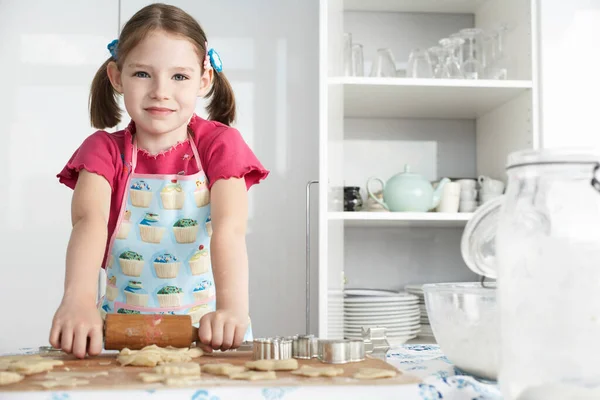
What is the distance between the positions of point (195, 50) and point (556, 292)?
0.77 metres

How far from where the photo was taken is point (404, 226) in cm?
238

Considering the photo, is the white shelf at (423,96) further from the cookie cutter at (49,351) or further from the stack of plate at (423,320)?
the cookie cutter at (49,351)

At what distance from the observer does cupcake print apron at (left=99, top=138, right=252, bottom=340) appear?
45.1 inches

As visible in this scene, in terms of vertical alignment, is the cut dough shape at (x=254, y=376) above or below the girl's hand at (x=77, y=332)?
below

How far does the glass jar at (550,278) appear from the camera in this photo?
1.47 feet

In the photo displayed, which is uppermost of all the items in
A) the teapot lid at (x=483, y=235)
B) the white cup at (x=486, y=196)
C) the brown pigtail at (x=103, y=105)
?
the brown pigtail at (x=103, y=105)

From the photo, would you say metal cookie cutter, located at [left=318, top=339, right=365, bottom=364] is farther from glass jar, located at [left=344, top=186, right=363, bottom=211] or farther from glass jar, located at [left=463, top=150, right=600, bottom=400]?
glass jar, located at [left=344, top=186, right=363, bottom=211]

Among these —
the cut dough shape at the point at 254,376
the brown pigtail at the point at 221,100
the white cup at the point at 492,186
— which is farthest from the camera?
the white cup at the point at 492,186

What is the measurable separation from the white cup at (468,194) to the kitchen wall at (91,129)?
549 mm

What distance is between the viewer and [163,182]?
3.79 feet

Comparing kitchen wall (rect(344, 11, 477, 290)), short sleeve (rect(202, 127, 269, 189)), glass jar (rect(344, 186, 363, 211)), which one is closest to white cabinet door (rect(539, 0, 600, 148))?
kitchen wall (rect(344, 11, 477, 290))

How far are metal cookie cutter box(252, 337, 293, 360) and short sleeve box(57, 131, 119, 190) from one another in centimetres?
49

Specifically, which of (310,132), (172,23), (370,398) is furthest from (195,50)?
(310,132)

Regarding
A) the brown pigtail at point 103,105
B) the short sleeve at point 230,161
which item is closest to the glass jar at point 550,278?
the short sleeve at point 230,161
